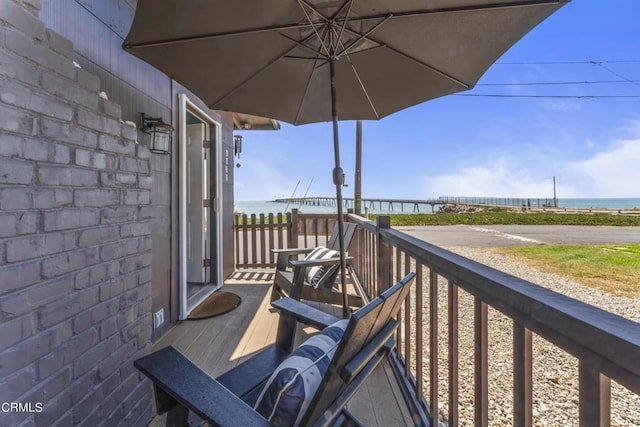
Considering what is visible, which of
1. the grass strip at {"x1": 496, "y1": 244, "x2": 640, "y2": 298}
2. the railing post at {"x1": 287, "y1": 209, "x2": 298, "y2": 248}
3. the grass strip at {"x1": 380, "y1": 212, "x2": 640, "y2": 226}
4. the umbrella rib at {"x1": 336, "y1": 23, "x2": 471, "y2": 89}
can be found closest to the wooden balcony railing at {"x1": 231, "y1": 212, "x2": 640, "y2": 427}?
the umbrella rib at {"x1": 336, "y1": 23, "x2": 471, "y2": 89}

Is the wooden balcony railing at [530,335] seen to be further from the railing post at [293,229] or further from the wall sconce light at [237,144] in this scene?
the wall sconce light at [237,144]

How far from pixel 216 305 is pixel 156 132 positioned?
1.88m

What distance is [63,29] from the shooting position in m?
1.74

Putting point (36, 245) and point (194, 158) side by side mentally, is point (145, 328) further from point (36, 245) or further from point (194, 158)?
point (194, 158)

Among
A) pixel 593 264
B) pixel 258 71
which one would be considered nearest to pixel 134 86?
pixel 258 71

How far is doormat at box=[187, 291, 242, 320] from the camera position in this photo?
3111 mm

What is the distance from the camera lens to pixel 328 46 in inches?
74.2

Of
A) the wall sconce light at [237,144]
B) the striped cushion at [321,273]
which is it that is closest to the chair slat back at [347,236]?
the striped cushion at [321,273]

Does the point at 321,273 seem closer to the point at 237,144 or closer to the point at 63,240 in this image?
the point at 63,240

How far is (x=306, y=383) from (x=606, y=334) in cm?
67

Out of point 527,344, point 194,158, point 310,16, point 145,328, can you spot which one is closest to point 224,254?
point 194,158

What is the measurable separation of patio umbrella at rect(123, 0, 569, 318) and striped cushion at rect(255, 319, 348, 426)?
1.08m

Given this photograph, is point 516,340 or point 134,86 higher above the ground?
point 134,86

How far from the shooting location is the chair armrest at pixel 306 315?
1471mm
